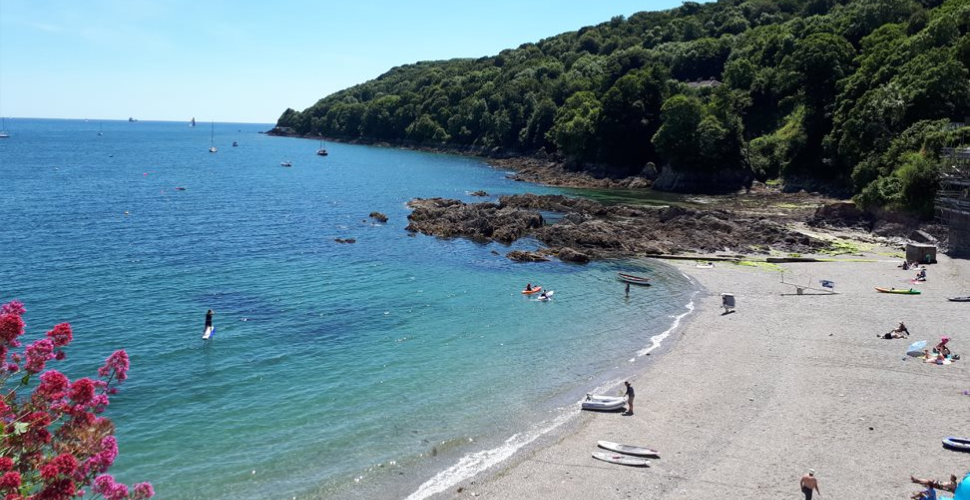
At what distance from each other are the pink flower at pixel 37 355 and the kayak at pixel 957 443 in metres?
25.2

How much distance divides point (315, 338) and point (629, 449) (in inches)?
721

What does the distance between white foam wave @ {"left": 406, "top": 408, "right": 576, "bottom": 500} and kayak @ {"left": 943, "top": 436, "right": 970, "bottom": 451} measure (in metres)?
12.6

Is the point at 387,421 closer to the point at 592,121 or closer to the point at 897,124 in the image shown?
the point at 897,124

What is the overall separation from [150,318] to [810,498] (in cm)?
3284

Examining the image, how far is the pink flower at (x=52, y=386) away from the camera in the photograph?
28.8ft

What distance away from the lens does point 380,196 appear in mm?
94500

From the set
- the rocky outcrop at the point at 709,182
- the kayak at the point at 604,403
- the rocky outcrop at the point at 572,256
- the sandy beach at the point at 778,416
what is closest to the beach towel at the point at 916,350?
the sandy beach at the point at 778,416

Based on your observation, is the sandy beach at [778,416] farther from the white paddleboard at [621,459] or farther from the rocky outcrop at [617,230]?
the rocky outcrop at [617,230]

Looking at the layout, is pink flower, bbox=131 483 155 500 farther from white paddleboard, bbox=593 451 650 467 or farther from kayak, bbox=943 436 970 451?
kayak, bbox=943 436 970 451

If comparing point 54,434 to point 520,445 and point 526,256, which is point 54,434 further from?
point 526,256

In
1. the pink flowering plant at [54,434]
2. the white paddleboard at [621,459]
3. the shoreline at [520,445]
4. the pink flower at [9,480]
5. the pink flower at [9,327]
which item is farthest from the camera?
the white paddleboard at [621,459]

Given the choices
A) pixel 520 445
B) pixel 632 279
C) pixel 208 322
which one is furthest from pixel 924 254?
pixel 208 322

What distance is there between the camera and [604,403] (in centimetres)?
2578

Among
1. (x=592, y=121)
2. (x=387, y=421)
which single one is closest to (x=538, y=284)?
(x=387, y=421)
